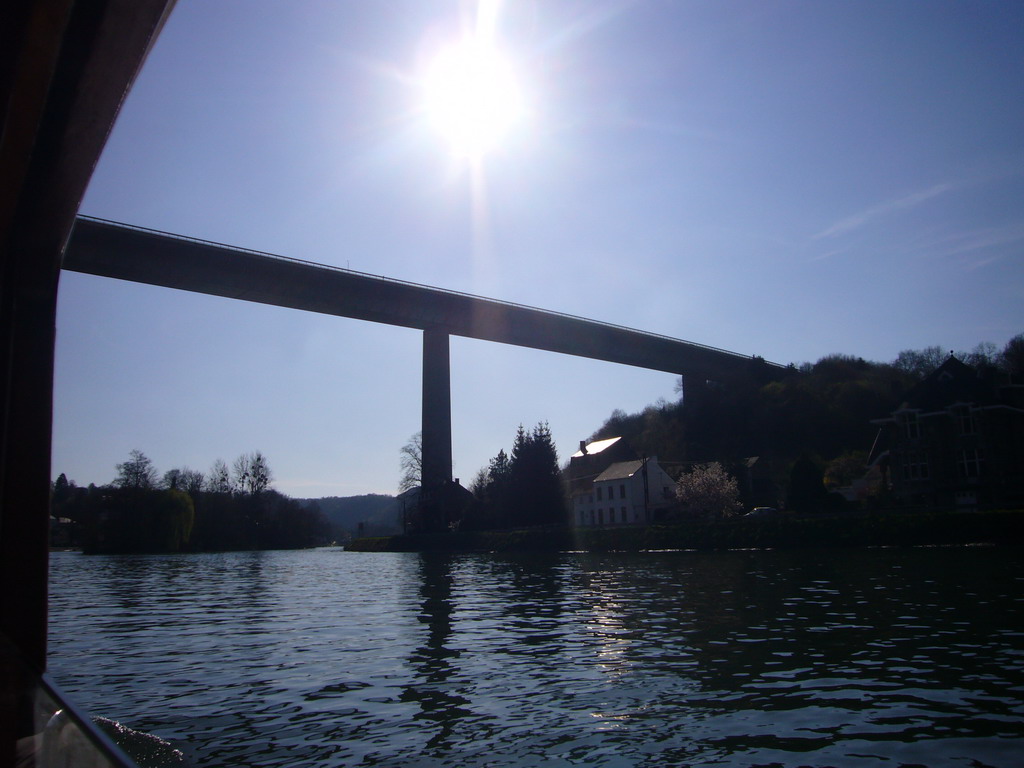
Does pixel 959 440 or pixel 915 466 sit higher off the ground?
pixel 959 440

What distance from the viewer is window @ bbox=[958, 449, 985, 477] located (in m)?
50.8

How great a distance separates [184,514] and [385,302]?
33728 mm

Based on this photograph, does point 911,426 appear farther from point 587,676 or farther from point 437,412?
point 587,676

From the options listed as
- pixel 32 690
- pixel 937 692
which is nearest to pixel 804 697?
pixel 937 692

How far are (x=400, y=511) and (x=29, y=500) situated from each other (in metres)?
137

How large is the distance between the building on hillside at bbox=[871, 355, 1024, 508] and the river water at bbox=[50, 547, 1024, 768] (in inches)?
1216

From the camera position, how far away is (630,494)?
80.4m

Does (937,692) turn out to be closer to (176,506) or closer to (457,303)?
(457,303)

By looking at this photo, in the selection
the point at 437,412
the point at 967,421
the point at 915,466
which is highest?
the point at 437,412

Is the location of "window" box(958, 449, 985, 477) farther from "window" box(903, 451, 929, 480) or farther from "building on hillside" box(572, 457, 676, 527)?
"building on hillside" box(572, 457, 676, 527)

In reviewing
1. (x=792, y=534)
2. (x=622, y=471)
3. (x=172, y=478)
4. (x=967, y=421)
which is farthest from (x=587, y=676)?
(x=172, y=478)

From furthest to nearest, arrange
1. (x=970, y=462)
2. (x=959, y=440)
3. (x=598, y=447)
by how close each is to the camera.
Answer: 1. (x=598, y=447)
2. (x=959, y=440)
3. (x=970, y=462)

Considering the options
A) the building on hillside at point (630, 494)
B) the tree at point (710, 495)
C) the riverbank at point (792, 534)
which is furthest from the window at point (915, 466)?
the building on hillside at point (630, 494)

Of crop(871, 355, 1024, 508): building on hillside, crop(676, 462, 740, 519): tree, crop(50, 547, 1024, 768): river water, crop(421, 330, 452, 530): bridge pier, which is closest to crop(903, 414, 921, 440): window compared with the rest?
crop(871, 355, 1024, 508): building on hillside
